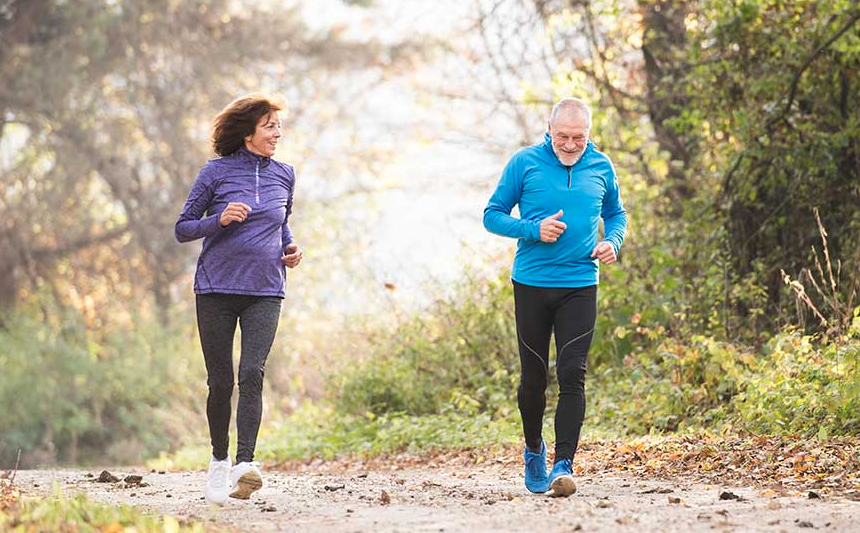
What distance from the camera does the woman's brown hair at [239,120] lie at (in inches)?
256

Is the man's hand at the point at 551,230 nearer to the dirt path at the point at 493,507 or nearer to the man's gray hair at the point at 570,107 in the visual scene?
the man's gray hair at the point at 570,107

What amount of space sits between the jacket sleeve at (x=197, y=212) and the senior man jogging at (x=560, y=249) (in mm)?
1464

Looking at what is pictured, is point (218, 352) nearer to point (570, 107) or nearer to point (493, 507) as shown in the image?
point (493, 507)

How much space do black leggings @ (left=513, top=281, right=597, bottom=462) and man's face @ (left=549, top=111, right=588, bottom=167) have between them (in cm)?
71

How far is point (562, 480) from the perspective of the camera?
6074 mm

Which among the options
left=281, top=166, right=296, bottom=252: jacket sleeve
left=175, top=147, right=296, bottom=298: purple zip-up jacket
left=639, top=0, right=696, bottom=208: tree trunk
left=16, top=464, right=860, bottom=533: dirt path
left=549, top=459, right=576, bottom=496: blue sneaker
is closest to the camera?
left=16, top=464, right=860, bottom=533: dirt path

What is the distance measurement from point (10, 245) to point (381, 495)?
18964 millimetres

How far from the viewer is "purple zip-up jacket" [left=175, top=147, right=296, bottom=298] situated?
6.29 metres

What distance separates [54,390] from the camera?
→ 21.5m

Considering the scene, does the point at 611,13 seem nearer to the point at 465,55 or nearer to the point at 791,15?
the point at 791,15

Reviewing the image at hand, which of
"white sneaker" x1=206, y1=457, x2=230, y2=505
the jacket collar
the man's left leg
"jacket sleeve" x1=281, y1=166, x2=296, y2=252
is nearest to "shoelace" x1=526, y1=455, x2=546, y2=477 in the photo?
the man's left leg

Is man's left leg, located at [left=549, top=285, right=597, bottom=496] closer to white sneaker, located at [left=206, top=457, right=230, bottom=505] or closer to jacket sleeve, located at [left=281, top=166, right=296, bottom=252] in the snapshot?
jacket sleeve, located at [left=281, top=166, right=296, bottom=252]

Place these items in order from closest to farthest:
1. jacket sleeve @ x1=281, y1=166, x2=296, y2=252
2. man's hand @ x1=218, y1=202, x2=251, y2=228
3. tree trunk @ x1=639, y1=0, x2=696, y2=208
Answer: man's hand @ x1=218, y1=202, x2=251, y2=228 < jacket sleeve @ x1=281, y1=166, x2=296, y2=252 < tree trunk @ x1=639, y1=0, x2=696, y2=208

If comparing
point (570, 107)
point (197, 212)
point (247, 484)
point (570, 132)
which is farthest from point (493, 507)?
point (197, 212)
